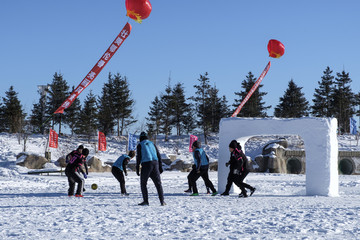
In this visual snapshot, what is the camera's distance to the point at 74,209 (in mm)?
7723

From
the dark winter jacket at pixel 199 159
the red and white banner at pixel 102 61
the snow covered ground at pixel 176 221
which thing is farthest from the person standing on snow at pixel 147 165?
the red and white banner at pixel 102 61

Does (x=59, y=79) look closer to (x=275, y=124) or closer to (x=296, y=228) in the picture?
(x=275, y=124)

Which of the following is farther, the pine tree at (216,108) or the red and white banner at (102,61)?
the pine tree at (216,108)

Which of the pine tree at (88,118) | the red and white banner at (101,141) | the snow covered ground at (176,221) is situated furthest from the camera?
the pine tree at (88,118)

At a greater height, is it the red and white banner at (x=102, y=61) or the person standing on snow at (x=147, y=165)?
the red and white banner at (x=102, y=61)

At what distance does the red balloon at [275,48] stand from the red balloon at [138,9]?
7633 millimetres

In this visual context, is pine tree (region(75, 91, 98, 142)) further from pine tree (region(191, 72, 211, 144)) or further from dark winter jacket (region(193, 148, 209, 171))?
dark winter jacket (region(193, 148, 209, 171))

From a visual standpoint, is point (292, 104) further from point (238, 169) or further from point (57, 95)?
point (238, 169)

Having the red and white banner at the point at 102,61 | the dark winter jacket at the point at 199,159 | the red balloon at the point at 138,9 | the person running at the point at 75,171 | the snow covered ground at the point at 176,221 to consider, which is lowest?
the snow covered ground at the point at 176,221

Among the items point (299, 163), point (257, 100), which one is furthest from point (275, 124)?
point (257, 100)

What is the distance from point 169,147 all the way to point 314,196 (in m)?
40.1

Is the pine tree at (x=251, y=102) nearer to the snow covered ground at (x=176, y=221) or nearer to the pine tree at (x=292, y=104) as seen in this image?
the pine tree at (x=292, y=104)

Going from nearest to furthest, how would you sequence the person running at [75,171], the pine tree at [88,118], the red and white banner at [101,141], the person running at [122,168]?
the person running at [75,171]
the person running at [122,168]
the red and white banner at [101,141]
the pine tree at [88,118]

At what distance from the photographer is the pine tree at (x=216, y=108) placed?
56969 millimetres
